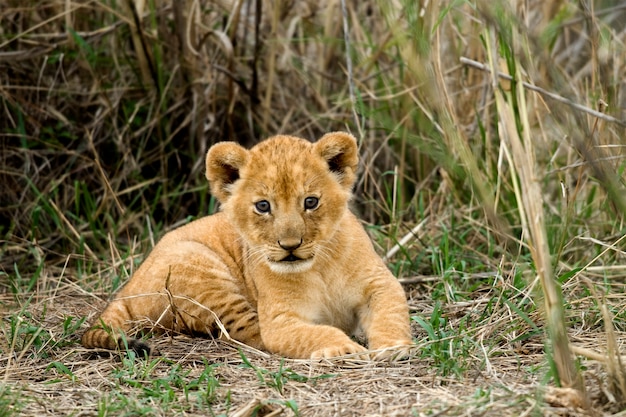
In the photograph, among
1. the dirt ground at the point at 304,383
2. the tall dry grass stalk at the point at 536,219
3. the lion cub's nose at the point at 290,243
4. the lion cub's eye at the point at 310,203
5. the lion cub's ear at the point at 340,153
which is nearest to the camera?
the tall dry grass stalk at the point at 536,219

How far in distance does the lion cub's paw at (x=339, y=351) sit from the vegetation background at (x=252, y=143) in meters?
0.09

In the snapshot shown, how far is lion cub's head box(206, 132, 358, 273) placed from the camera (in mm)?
4699

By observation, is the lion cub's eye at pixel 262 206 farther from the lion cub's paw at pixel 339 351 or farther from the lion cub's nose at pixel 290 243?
the lion cub's paw at pixel 339 351

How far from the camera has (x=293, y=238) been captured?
4625 millimetres

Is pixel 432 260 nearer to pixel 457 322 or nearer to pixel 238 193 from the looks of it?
pixel 457 322

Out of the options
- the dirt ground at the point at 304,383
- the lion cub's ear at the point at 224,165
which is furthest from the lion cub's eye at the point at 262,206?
the dirt ground at the point at 304,383

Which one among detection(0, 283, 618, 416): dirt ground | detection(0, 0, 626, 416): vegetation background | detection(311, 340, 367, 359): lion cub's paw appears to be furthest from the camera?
detection(311, 340, 367, 359): lion cub's paw

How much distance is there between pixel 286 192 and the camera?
474 cm

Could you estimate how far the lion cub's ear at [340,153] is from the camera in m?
4.97

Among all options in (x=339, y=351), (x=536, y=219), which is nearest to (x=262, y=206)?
(x=339, y=351)

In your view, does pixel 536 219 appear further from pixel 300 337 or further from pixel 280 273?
pixel 280 273

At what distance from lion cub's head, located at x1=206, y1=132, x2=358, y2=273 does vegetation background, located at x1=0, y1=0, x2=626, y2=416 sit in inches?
21.3

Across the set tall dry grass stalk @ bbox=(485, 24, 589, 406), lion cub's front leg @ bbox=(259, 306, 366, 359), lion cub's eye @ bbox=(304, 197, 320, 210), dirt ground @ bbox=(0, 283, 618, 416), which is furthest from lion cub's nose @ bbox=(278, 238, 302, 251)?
tall dry grass stalk @ bbox=(485, 24, 589, 406)

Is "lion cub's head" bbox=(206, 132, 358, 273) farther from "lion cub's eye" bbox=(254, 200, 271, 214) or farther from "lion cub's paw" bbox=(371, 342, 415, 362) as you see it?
"lion cub's paw" bbox=(371, 342, 415, 362)
